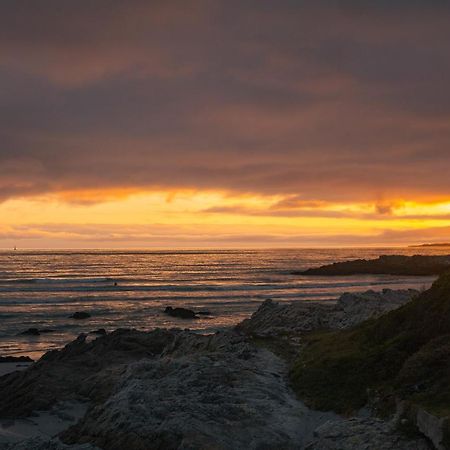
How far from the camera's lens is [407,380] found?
12812mm

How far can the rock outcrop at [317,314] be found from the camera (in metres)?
24.7

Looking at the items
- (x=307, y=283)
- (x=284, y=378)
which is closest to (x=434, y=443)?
(x=284, y=378)

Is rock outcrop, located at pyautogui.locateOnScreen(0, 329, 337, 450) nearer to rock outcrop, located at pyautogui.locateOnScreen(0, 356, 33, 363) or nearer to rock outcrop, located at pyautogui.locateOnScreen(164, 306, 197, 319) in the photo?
rock outcrop, located at pyautogui.locateOnScreen(0, 356, 33, 363)

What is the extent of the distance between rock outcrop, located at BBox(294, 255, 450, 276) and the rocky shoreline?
304 ft

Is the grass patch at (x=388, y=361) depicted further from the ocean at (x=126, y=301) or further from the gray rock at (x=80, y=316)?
the gray rock at (x=80, y=316)

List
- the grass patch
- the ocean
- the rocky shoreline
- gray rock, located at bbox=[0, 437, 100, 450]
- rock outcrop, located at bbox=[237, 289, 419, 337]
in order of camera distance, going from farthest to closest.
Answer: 1. the ocean
2. rock outcrop, located at bbox=[237, 289, 419, 337]
3. the grass patch
4. gray rock, located at bbox=[0, 437, 100, 450]
5. the rocky shoreline

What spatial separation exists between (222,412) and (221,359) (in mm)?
3613

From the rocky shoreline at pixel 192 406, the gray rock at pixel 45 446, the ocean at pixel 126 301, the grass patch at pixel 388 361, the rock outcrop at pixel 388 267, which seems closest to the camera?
the rocky shoreline at pixel 192 406

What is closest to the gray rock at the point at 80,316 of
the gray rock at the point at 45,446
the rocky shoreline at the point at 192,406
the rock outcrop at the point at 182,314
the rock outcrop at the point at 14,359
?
the rock outcrop at the point at 182,314

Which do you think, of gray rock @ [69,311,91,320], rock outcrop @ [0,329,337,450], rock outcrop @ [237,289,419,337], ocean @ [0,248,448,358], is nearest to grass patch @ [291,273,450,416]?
rock outcrop @ [0,329,337,450]

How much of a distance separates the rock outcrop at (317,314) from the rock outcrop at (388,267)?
3163 inches

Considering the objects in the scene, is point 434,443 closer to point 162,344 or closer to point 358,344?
point 358,344

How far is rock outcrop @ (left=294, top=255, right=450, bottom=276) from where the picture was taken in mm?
112312

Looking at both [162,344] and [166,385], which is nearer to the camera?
[166,385]
